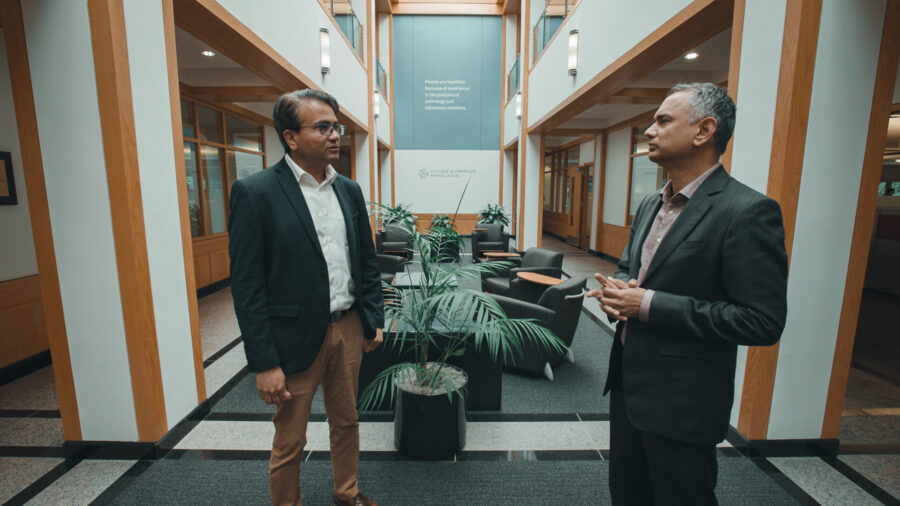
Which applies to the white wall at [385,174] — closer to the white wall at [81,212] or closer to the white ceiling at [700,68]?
the white ceiling at [700,68]

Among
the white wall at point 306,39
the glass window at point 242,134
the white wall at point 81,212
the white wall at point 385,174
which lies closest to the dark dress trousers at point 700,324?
the white wall at point 81,212

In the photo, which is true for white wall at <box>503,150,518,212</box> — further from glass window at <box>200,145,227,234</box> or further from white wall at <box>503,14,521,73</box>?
glass window at <box>200,145,227,234</box>

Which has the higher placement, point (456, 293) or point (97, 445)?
point (456, 293)

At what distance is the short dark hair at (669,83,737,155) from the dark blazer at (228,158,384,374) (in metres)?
1.26

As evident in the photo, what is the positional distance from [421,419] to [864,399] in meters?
3.22

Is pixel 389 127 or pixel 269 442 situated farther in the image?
pixel 389 127

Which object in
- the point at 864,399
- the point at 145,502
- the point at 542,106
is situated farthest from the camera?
the point at 542,106

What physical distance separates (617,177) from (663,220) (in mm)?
8203

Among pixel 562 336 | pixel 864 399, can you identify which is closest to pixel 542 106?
pixel 562 336

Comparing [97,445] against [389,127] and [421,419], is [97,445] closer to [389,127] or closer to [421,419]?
[421,419]

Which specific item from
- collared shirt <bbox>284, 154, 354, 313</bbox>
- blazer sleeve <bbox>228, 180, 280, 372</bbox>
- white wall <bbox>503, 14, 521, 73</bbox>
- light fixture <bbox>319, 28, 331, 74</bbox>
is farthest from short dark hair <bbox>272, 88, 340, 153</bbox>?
white wall <bbox>503, 14, 521, 73</bbox>

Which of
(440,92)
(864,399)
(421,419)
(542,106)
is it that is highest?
(440,92)

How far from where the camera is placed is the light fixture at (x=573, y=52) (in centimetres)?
535

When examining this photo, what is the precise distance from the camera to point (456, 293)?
6.44 feet
